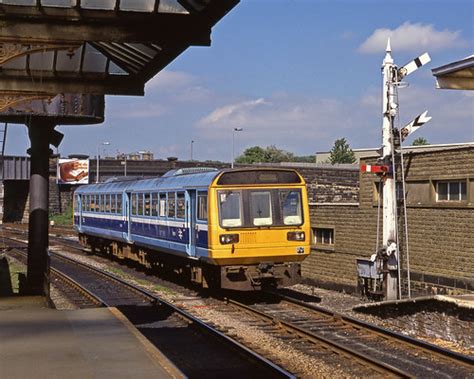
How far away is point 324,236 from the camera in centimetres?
2234

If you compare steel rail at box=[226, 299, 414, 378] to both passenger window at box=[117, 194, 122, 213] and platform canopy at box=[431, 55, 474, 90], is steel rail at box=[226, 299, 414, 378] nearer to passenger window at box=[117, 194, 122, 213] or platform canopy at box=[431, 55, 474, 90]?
platform canopy at box=[431, 55, 474, 90]

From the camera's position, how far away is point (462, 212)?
16.1 meters

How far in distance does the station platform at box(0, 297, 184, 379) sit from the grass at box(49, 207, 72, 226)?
159 ft

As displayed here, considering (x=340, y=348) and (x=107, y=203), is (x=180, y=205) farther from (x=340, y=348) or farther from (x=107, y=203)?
(x=107, y=203)

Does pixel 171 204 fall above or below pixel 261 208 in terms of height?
above

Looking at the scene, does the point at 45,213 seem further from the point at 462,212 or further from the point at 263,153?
the point at 263,153

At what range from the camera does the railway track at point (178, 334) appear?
367 inches

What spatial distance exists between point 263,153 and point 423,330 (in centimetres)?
10476

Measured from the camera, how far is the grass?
5803cm

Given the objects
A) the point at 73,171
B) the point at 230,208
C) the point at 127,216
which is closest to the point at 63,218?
the point at 73,171

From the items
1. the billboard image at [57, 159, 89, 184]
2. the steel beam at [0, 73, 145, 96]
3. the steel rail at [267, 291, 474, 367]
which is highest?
the billboard image at [57, 159, 89, 184]

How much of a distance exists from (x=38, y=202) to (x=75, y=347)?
751 cm

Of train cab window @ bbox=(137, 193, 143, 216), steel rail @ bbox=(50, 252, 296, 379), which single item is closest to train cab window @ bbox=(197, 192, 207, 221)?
steel rail @ bbox=(50, 252, 296, 379)

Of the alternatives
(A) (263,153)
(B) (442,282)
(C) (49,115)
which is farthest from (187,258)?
(A) (263,153)
